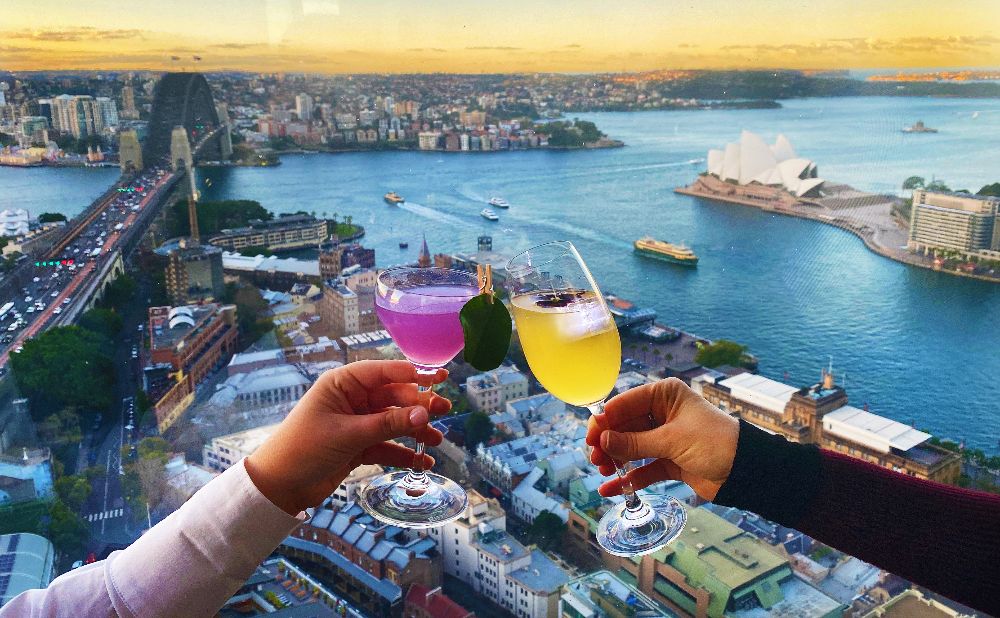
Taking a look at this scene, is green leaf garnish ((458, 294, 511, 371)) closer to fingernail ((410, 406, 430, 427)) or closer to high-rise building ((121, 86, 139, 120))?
fingernail ((410, 406, 430, 427))

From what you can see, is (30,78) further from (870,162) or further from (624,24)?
(870,162)

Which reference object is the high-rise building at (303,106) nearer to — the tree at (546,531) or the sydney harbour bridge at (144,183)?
the sydney harbour bridge at (144,183)

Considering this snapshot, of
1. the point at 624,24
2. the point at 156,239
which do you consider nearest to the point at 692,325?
the point at 624,24

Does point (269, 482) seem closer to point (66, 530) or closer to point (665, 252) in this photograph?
point (66, 530)

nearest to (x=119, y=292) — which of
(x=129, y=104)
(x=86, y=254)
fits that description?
(x=86, y=254)

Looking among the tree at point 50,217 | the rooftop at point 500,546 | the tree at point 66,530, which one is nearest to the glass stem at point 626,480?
the rooftop at point 500,546
